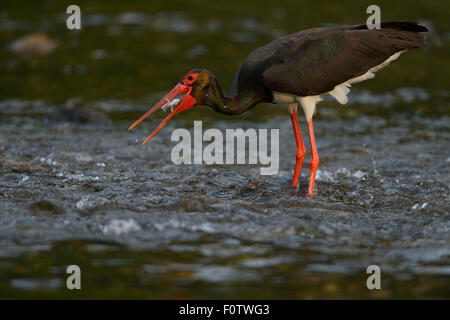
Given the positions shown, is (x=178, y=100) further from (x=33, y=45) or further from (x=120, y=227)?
(x=33, y=45)

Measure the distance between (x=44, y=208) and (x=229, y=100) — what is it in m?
2.02

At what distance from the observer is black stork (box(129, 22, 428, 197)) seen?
706cm

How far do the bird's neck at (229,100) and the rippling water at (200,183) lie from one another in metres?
0.71

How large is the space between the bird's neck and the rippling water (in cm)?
71

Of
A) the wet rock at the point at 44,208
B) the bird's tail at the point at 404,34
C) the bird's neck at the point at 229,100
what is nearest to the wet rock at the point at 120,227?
the wet rock at the point at 44,208

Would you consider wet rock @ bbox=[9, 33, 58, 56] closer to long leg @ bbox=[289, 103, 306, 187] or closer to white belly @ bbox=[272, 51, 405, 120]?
long leg @ bbox=[289, 103, 306, 187]

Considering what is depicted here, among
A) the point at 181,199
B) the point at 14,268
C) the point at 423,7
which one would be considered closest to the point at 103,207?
the point at 181,199

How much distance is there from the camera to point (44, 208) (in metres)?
6.22

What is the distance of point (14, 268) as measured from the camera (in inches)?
202

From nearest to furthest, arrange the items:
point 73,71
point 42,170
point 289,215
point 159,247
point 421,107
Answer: point 159,247 → point 289,215 → point 42,170 → point 421,107 → point 73,71

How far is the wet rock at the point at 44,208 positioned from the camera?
20.2 ft

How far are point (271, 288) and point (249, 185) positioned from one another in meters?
2.47

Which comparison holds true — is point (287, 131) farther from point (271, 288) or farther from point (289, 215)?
point (271, 288)

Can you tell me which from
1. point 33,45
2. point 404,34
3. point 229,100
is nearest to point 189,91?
point 229,100
